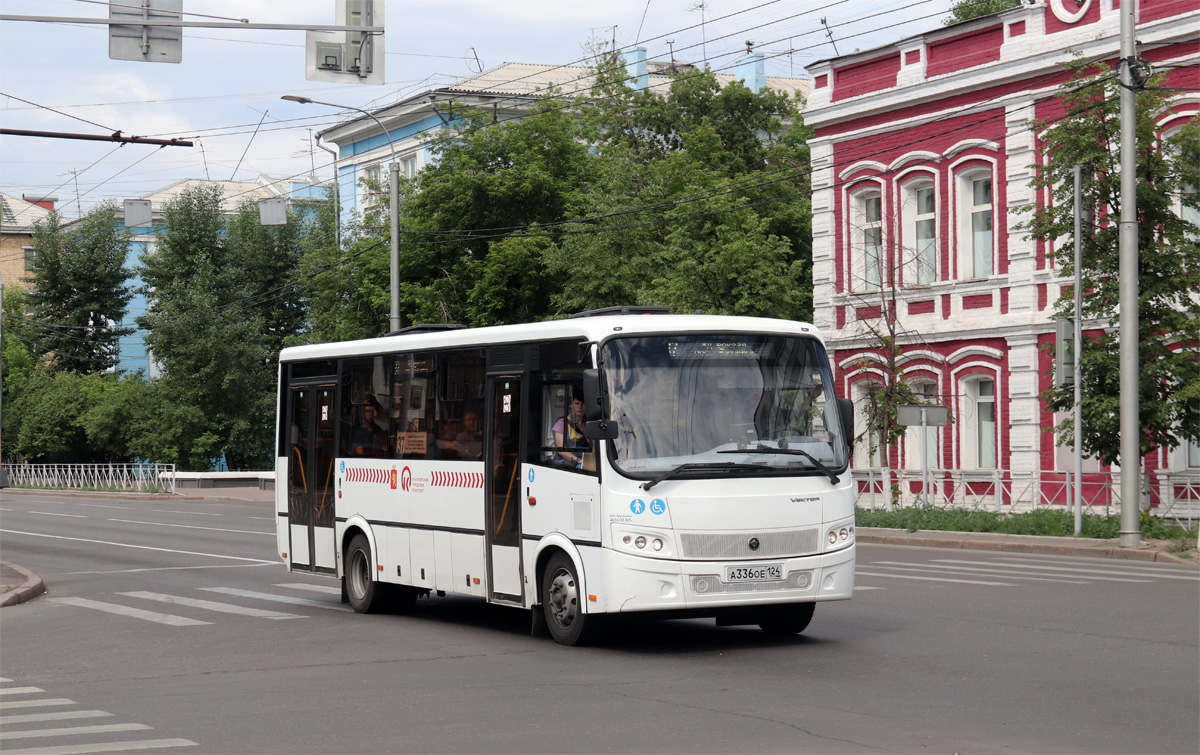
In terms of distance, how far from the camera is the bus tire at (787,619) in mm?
13250

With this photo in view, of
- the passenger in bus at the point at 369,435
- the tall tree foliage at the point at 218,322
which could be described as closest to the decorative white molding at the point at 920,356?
the passenger in bus at the point at 369,435

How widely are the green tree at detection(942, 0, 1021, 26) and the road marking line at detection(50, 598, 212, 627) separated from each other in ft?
128

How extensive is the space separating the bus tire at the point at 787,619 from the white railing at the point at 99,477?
47.6 metres

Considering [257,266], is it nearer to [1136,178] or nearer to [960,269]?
[960,269]

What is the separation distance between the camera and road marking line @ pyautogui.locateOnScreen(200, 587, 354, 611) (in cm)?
1709

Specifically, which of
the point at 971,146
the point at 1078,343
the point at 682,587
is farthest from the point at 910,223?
Result: the point at 682,587

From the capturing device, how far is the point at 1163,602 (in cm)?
1573

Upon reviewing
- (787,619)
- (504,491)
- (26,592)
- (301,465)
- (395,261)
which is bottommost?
(26,592)

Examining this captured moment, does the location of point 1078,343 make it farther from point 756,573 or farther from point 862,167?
point 756,573

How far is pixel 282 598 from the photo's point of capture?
59.5 ft

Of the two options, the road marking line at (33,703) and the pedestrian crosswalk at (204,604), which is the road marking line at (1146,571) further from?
the road marking line at (33,703)

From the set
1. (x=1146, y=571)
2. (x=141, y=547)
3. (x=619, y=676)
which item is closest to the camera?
(x=619, y=676)

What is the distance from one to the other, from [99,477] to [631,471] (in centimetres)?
5676

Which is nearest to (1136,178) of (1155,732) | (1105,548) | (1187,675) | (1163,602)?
(1105,548)
